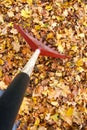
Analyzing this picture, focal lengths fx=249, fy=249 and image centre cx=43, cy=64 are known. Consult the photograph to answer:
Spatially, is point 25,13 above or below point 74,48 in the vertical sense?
above

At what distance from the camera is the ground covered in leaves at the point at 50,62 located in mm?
3480

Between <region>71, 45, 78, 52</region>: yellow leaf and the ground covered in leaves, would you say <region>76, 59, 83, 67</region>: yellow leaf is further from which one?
<region>71, 45, 78, 52</region>: yellow leaf

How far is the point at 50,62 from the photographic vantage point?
389cm

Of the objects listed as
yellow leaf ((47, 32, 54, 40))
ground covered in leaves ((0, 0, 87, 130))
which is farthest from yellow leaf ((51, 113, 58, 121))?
yellow leaf ((47, 32, 54, 40))

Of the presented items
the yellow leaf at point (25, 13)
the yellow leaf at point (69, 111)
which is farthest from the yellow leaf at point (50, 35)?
the yellow leaf at point (69, 111)

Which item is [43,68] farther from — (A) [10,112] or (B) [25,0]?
(A) [10,112]

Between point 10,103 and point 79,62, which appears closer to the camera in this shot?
point 10,103

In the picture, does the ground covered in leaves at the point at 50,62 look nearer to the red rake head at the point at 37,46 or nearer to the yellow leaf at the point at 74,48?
the yellow leaf at the point at 74,48

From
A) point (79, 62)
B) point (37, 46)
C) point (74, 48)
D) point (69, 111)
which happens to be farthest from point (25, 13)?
point (69, 111)

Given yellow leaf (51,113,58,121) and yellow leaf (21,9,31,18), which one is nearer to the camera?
yellow leaf (51,113,58,121)

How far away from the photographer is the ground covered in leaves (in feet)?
11.4

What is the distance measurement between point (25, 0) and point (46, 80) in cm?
152

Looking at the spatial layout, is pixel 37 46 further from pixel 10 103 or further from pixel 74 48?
pixel 10 103

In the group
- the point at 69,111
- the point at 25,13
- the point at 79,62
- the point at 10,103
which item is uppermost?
the point at 25,13
